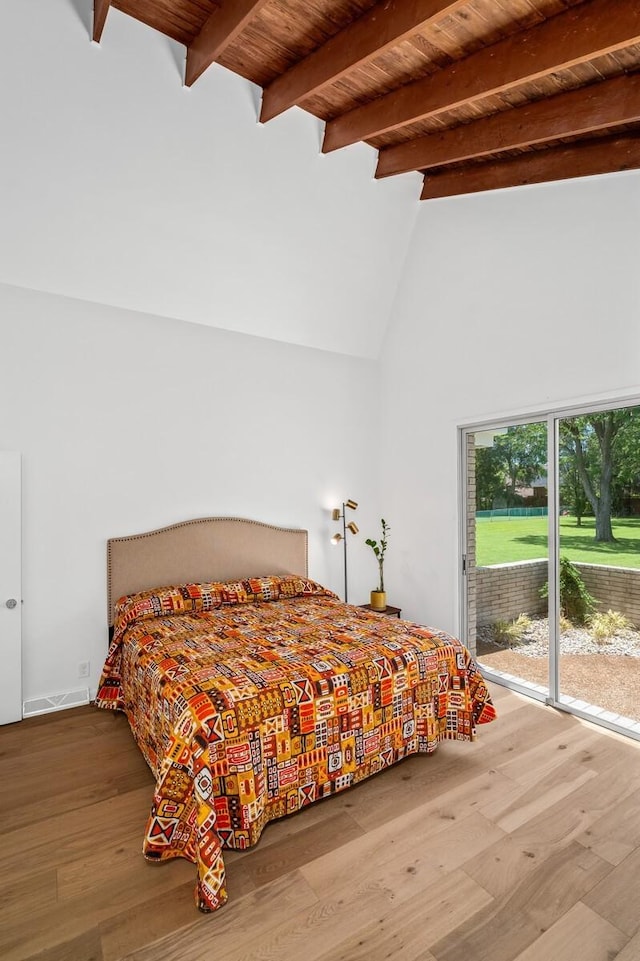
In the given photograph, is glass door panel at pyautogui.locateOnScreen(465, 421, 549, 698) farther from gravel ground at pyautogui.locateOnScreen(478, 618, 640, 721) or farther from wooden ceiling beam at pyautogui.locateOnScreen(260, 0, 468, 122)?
wooden ceiling beam at pyautogui.locateOnScreen(260, 0, 468, 122)

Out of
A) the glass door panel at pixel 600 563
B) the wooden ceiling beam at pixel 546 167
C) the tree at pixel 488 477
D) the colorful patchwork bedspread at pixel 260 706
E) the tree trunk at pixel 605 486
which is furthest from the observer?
the tree at pixel 488 477

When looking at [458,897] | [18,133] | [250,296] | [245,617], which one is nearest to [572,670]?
[458,897]

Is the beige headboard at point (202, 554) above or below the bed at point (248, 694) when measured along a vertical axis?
above

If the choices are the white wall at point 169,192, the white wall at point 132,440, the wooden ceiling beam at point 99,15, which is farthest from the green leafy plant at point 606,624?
the wooden ceiling beam at point 99,15

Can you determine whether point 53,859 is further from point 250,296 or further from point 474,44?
point 474,44

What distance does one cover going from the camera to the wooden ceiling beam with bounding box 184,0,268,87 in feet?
7.33

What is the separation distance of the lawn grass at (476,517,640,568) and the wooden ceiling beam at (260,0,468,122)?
2837 millimetres

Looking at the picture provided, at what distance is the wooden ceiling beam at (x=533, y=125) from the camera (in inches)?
99.0

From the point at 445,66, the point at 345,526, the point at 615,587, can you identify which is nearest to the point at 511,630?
the point at 615,587

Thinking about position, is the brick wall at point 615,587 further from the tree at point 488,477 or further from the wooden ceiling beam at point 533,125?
the wooden ceiling beam at point 533,125

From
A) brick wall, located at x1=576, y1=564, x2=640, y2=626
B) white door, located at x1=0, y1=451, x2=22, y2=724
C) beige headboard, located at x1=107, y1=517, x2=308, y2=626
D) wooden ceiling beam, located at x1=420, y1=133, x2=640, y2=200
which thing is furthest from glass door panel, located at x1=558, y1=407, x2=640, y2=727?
A: white door, located at x1=0, y1=451, x2=22, y2=724

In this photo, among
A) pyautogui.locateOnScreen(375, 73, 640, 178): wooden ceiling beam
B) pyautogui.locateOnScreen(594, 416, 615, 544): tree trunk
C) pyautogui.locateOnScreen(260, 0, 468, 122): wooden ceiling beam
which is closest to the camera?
pyautogui.locateOnScreen(260, 0, 468, 122): wooden ceiling beam

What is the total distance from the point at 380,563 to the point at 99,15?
4219 mm

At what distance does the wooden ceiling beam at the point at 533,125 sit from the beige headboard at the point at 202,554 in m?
2.99
